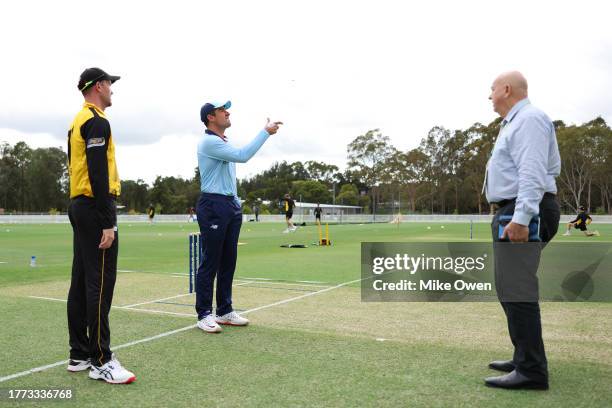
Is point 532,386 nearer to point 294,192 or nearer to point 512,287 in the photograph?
point 512,287

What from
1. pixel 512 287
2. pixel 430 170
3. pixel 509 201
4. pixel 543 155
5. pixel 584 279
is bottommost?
pixel 584 279

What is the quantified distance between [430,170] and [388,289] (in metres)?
80.9

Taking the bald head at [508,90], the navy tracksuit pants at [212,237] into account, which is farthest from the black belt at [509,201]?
the navy tracksuit pants at [212,237]

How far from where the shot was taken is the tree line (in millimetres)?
62844

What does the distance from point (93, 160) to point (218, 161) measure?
184 cm

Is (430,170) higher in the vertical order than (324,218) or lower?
higher

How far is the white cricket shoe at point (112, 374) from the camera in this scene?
3.73 metres

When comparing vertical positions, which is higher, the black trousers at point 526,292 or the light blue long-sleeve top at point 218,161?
the light blue long-sleeve top at point 218,161

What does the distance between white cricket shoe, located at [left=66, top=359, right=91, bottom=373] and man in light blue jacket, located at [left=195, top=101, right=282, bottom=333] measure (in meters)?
1.36

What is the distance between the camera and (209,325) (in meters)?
5.26

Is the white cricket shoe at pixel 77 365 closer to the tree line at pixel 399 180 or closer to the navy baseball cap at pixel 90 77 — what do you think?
the navy baseball cap at pixel 90 77

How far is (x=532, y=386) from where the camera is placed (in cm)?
363

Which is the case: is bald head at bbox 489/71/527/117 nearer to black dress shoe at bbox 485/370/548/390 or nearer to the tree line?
black dress shoe at bbox 485/370/548/390

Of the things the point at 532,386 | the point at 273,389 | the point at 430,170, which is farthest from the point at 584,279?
the point at 430,170
